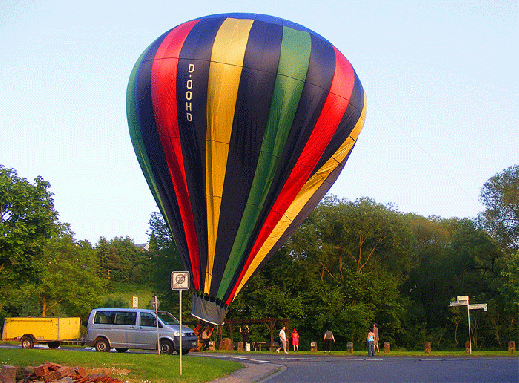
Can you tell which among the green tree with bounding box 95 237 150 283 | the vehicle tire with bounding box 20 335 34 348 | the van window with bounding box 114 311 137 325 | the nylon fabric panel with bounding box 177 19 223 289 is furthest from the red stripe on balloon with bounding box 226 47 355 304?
the green tree with bounding box 95 237 150 283

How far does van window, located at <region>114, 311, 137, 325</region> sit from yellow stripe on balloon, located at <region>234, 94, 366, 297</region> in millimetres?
4383

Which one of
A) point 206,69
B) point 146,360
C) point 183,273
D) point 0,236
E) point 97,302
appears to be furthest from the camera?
point 97,302

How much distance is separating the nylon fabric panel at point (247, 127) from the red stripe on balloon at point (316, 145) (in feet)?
3.57

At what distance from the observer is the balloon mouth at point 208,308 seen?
22.2 meters

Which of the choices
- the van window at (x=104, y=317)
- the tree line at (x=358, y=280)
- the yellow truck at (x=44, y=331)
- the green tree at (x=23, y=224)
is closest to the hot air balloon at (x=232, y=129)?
the van window at (x=104, y=317)

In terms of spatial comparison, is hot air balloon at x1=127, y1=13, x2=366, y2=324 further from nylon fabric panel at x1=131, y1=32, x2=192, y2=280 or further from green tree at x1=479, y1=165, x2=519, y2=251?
green tree at x1=479, y1=165, x2=519, y2=251

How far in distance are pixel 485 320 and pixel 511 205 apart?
30.1 feet

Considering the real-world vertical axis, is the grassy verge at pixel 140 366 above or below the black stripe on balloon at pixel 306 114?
below

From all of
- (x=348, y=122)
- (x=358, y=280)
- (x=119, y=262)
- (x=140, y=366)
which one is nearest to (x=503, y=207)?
(x=358, y=280)

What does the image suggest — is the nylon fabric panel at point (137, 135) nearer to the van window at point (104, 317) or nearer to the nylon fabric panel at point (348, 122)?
the van window at point (104, 317)

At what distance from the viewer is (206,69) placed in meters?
20.8

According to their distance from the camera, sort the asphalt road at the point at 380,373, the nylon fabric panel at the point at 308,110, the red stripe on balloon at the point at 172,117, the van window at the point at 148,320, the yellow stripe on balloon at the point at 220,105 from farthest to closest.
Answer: the van window at the point at 148,320, the nylon fabric panel at the point at 308,110, the red stripe on balloon at the point at 172,117, the yellow stripe on balloon at the point at 220,105, the asphalt road at the point at 380,373

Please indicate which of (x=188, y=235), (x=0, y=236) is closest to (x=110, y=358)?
(x=188, y=235)

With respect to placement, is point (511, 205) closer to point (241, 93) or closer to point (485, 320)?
point (485, 320)
